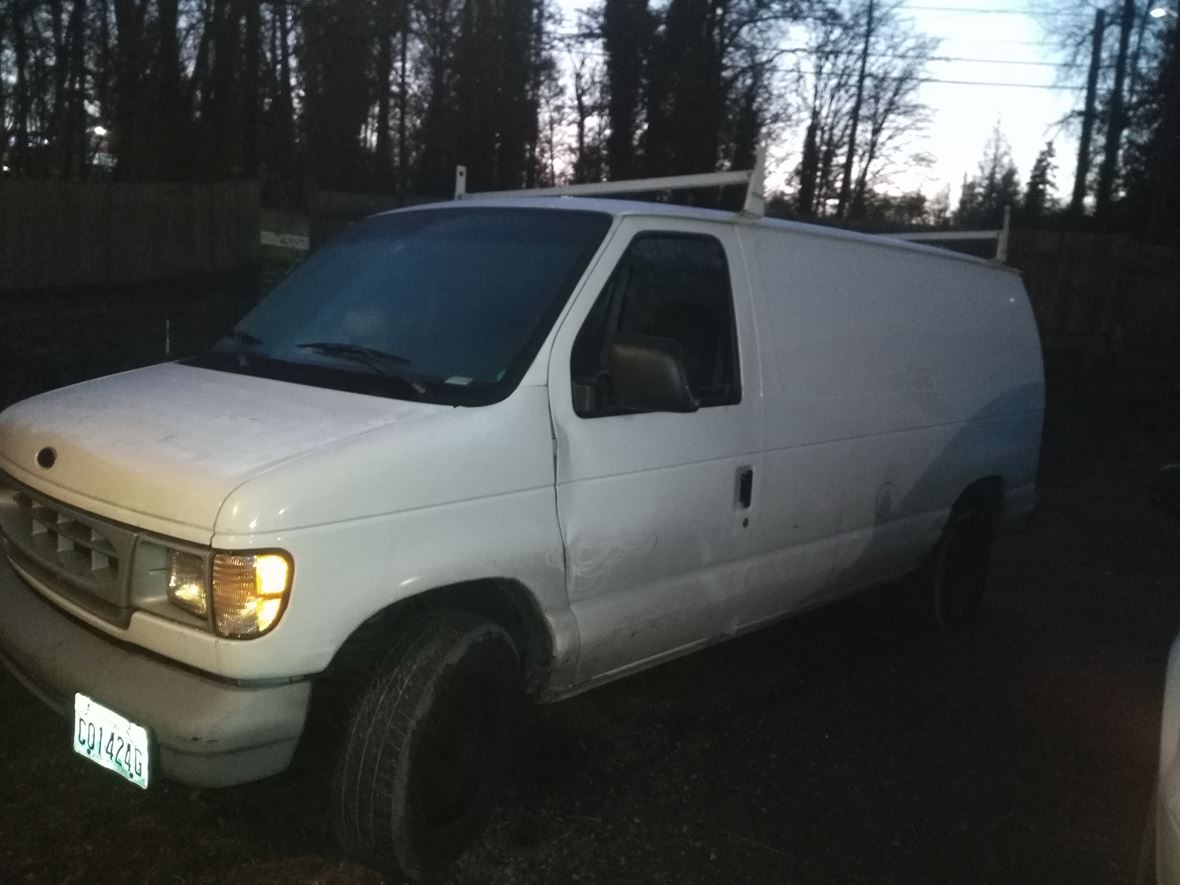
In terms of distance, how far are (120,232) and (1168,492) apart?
22.9 m

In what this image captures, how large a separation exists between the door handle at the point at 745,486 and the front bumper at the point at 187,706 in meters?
1.83

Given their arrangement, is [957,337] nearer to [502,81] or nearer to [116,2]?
[116,2]

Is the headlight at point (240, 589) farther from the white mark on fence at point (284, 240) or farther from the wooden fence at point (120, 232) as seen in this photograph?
the wooden fence at point (120, 232)

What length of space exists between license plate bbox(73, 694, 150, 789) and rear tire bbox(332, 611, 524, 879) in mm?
523

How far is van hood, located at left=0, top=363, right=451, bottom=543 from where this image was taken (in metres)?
2.83

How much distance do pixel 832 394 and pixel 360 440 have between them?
231 cm

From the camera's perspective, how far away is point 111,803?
11.7ft

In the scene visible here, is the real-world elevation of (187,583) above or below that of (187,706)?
above

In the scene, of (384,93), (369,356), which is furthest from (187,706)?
(384,93)

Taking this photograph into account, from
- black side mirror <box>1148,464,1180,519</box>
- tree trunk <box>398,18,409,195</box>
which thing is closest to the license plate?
black side mirror <box>1148,464,1180,519</box>

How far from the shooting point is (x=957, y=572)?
5996mm

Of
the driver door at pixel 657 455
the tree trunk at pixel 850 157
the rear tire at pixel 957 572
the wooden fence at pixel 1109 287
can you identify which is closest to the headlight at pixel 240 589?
the driver door at pixel 657 455

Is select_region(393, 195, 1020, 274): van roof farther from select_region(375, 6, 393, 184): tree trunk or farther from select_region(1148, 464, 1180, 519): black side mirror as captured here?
select_region(375, 6, 393, 184): tree trunk

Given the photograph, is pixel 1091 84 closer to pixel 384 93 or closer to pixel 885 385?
pixel 384 93
